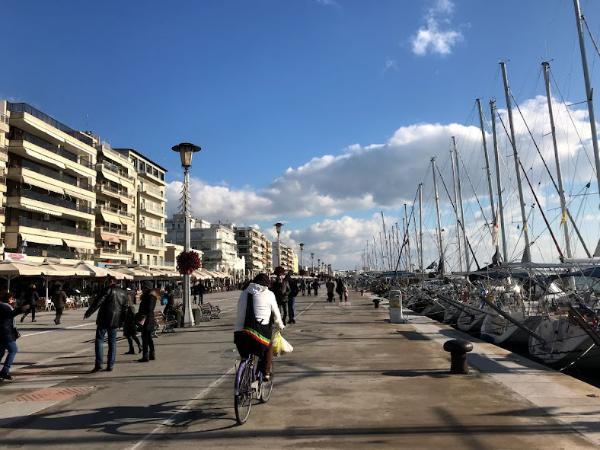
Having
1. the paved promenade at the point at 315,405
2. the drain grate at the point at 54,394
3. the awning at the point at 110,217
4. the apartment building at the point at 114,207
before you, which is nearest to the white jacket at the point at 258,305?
the paved promenade at the point at 315,405

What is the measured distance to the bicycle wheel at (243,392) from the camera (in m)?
5.84

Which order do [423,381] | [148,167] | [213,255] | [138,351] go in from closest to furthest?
1. [423,381]
2. [138,351]
3. [148,167]
4. [213,255]

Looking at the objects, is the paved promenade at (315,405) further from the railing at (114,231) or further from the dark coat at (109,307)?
the railing at (114,231)

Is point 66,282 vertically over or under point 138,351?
over

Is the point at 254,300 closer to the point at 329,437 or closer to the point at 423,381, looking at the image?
the point at 329,437

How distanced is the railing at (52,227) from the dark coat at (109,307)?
4013cm

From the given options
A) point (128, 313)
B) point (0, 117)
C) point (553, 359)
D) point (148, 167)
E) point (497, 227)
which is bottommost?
point (553, 359)

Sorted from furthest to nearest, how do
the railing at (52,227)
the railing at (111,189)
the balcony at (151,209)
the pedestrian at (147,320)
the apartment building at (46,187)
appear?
the balcony at (151,209) < the railing at (111,189) < the railing at (52,227) < the apartment building at (46,187) < the pedestrian at (147,320)

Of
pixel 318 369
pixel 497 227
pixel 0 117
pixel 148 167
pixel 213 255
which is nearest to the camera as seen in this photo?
pixel 318 369

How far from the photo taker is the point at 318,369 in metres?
9.64

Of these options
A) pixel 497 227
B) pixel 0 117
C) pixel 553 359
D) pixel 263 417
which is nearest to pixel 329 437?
pixel 263 417

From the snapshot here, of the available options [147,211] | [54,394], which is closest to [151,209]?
[147,211]

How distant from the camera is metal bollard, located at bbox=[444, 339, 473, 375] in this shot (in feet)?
29.4

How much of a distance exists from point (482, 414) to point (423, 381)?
6.76ft
